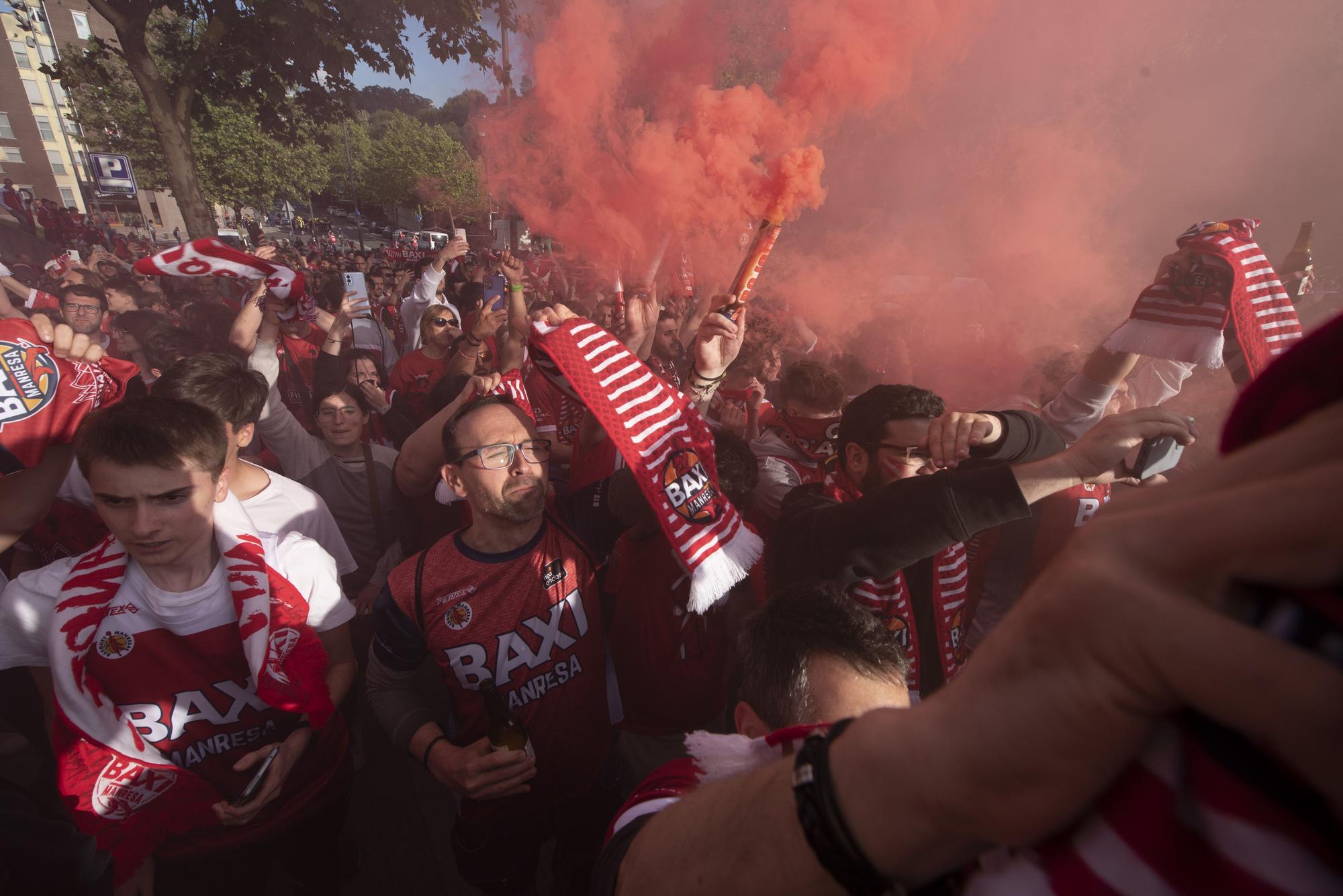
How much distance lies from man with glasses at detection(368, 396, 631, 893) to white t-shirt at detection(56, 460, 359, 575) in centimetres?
77

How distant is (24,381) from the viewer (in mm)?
2352

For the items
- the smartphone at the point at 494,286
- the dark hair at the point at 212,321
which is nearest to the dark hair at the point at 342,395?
the smartphone at the point at 494,286

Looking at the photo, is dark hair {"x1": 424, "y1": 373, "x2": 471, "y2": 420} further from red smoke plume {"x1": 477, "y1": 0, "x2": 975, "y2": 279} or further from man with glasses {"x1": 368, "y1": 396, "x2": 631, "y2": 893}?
red smoke plume {"x1": 477, "y1": 0, "x2": 975, "y2": 279}

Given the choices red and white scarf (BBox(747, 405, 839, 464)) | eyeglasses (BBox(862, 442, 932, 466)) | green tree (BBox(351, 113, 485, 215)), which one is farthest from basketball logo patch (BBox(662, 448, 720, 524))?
green tree (BBox(351, 113, 485, 215))

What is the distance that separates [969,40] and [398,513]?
6171mm

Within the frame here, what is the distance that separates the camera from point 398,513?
11.8 ft

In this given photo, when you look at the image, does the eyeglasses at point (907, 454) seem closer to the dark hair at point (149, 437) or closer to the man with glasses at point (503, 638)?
the man with glasses at point (503, 638)

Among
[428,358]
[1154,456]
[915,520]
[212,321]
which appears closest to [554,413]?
[428,358]

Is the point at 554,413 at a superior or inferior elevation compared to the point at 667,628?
superior

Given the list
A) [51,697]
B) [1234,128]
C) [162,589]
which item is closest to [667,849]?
[162,589]

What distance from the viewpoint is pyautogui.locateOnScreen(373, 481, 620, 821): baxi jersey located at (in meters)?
2.34

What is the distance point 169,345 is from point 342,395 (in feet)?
8.44

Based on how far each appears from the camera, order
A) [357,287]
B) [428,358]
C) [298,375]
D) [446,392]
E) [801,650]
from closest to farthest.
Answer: [801,650] → [446,392] → [298,375] → [428,358] → [357,287]

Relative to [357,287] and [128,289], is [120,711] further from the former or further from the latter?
[128,289]
